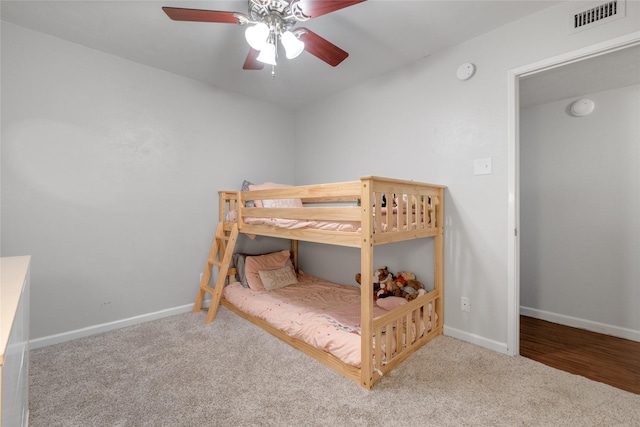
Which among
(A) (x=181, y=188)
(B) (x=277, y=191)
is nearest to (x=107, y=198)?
(A) (x=181, y=188)

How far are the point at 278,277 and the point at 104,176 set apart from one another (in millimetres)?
1774

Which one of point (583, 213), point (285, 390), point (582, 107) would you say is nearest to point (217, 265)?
point (285, 390)

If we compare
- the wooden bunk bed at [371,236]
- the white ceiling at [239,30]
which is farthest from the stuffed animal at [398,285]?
the white ceiling at [239,30]

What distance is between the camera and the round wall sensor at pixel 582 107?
2.54 meters

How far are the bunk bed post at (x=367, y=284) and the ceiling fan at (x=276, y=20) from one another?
86 centimetres

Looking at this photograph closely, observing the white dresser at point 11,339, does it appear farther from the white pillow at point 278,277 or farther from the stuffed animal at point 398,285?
the stuffed animal at point 398,285

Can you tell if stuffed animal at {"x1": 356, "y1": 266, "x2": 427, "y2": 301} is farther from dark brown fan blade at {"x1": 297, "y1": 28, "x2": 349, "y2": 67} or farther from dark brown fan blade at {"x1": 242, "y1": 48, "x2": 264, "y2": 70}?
dark brown fan blade at {"x1": 242, "y1": 48, "x2": 264, "y2": 70}

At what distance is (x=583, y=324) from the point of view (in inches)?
101

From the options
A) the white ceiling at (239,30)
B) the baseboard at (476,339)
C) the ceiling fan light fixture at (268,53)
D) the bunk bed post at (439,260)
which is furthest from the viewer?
the bunk bed post at (439,260)

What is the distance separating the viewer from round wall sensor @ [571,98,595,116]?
Answer: 2535 millimetres

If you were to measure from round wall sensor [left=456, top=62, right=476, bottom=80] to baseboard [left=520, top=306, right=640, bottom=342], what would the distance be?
7.52ft

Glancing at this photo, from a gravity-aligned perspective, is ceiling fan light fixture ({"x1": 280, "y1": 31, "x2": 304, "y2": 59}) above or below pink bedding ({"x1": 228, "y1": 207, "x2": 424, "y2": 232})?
above

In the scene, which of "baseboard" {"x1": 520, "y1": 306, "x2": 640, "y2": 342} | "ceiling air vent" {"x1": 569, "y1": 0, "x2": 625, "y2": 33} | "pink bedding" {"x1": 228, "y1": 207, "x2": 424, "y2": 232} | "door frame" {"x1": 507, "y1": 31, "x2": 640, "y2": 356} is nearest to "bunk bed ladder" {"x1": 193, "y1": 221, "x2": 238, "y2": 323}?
"pink bedding" {"x1": 228, "y1": 207, "x2": 424, "y2": 232}

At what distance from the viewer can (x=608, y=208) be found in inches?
97.7
